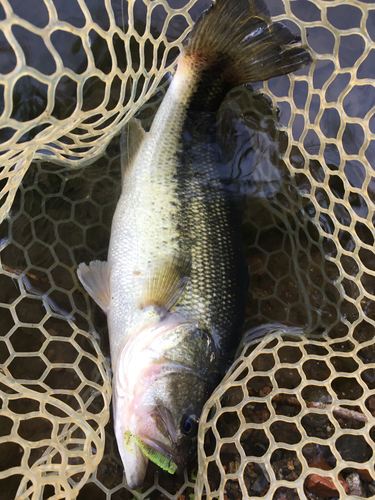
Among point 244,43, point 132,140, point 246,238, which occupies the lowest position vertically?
point 246,238

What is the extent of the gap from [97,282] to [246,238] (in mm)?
1182

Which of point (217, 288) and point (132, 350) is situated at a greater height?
point (217, 288)

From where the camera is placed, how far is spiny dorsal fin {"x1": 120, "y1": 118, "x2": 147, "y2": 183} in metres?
2.34

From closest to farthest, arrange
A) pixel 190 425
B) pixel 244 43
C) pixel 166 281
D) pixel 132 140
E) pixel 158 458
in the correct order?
1. pixel 158 458
2. pixel 190 425
3. pixel 166 281
4. pixel 244 43
5. pixel 132 140

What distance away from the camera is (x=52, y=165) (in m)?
2.62

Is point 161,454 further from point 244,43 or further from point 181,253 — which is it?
point 244,43

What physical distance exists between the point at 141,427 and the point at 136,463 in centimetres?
18

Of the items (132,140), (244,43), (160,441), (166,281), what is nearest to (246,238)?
(166,281)

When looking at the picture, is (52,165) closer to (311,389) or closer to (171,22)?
(171,22)

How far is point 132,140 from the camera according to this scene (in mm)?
2361

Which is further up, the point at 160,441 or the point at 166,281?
the point at 166,281

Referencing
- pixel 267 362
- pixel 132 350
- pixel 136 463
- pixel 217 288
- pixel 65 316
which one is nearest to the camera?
pixel 136 463

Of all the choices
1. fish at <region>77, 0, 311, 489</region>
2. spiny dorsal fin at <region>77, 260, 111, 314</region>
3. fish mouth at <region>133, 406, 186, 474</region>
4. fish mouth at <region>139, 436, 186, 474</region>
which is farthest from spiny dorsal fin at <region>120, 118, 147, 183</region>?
fish mouth at <region>139, 436, 186, 474</region>

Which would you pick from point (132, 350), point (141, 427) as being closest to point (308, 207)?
point (132, 350)
